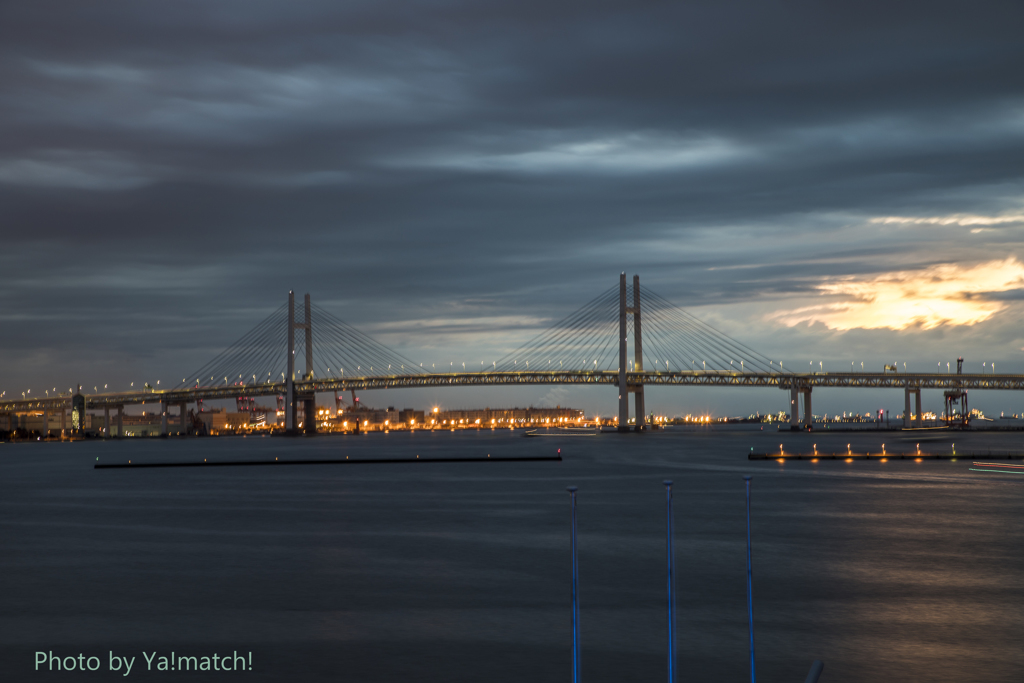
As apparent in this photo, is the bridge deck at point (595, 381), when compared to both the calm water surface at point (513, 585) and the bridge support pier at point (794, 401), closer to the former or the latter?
the bridge support pier at point (794, 401)

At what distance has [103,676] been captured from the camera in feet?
43.3

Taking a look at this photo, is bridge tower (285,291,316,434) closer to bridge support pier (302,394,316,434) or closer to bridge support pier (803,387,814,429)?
bridge support pier (302,394,316,434)

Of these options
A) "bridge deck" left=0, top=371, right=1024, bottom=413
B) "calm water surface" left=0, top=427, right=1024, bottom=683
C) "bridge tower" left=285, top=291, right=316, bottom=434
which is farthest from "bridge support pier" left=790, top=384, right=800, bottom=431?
"calm water surface" left=0, top=427, right=1024, bottom=683

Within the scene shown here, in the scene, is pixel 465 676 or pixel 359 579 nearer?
pixel 465 676

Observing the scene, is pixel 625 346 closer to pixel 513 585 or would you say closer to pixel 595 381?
pixel 595 381

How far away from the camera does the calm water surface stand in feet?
46.0

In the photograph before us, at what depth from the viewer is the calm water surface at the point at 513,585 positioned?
14016 millimetres

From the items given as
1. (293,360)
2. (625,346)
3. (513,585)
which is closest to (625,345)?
(625,346)

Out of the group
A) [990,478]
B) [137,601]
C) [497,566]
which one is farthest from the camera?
[990,478]

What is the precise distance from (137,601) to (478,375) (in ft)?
369

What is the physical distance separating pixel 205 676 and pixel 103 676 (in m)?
1.45

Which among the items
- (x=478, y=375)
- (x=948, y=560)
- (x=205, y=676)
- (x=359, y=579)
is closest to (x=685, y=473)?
(x=948, y=560)

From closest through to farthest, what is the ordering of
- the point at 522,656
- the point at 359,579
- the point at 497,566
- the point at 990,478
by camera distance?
the point at 522,656 < the point at 359,579 < the point at 497,566 < the point at 990,478

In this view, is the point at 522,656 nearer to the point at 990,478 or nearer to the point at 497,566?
the point at 497,566
